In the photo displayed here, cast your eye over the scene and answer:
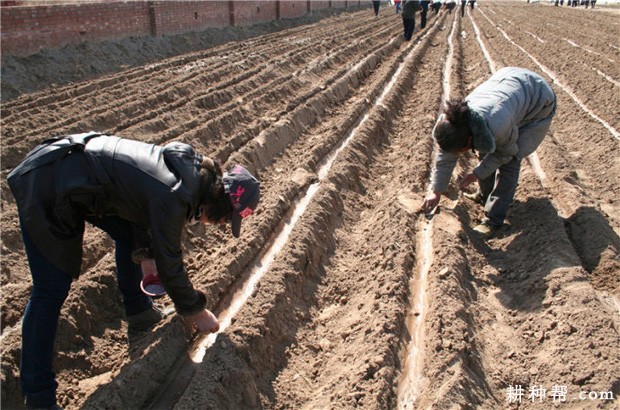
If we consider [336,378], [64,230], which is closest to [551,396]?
[336,378]

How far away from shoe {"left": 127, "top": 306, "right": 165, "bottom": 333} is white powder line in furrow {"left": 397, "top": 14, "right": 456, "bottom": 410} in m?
1.69

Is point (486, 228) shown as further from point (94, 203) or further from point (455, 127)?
point (94, 203)

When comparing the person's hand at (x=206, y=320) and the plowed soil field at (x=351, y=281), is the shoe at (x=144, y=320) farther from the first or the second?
the person's hand at (x=206, y=320)

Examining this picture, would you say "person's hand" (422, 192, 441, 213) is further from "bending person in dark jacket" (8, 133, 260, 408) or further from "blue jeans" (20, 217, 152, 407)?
"blue jeans" (20, 217, 152, 407)

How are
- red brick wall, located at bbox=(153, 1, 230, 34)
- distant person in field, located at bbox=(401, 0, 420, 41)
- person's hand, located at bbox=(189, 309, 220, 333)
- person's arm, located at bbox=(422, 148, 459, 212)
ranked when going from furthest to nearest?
A: distant person in field, located at bbox=(401, 0, 420, 41)
red brick wall, located at bbox=(153, 1, 230, 34)
person's arm, located at bbox=(422, 148, 459, 212)
person's hand, located at bbox=(189, 309, 220, 333)

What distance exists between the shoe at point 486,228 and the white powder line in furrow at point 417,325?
0.46m

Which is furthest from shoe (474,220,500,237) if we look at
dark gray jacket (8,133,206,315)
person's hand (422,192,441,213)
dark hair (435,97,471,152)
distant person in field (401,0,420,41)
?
distant person in field (401,0,420,41)

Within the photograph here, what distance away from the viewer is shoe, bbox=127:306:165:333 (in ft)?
11.1

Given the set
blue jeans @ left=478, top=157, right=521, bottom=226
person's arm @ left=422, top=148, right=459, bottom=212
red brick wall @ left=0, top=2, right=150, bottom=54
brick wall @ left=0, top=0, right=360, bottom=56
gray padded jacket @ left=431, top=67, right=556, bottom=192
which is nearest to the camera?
gray padded jacket @ left=431, top=67, right=556, bottom=192

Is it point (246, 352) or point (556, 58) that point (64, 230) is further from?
point (556, 58)

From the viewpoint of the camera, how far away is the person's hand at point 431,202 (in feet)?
15.2

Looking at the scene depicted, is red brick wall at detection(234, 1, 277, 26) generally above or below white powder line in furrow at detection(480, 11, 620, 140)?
above

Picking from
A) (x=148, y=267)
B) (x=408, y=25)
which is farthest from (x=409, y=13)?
(x=148, y=267)

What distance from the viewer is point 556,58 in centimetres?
1253
